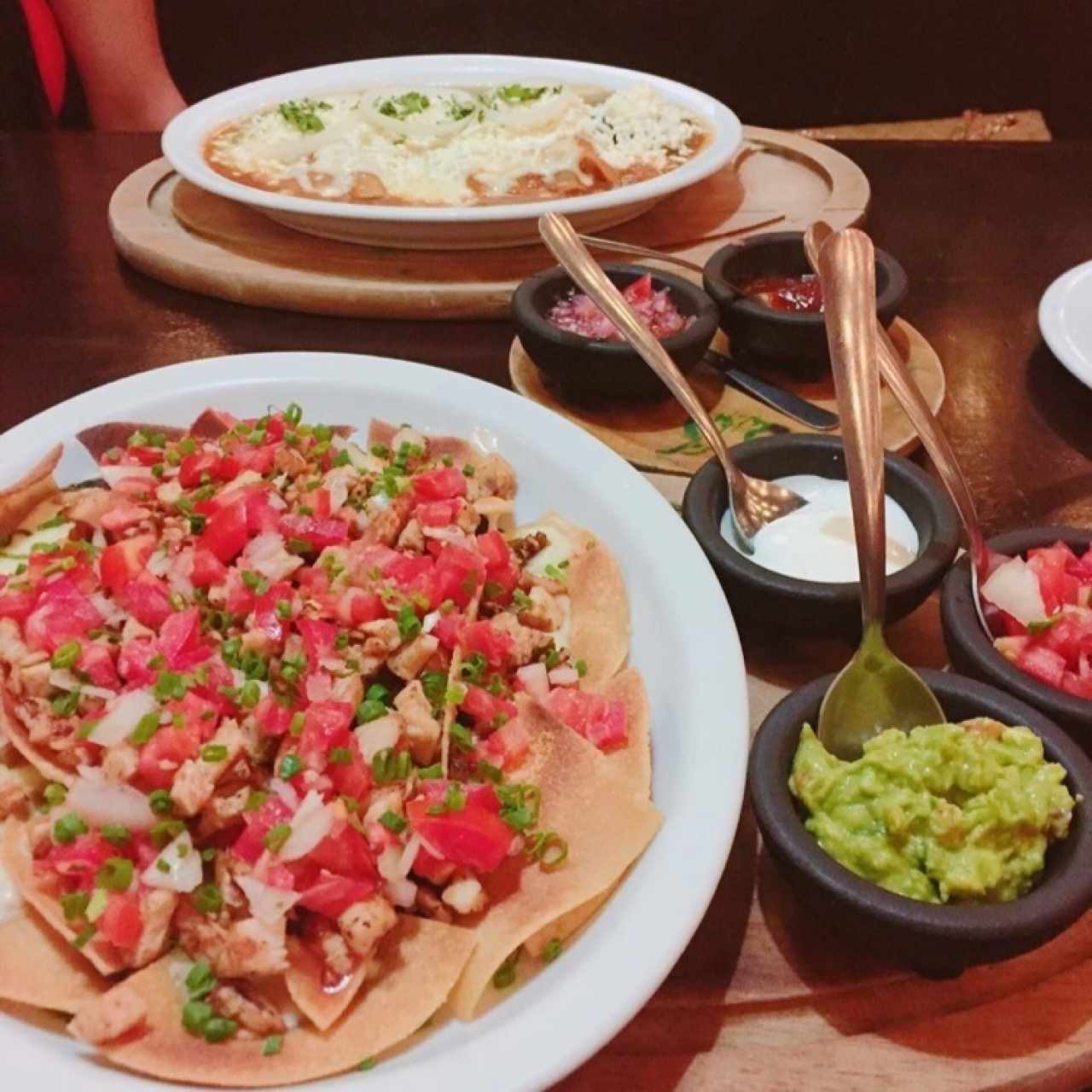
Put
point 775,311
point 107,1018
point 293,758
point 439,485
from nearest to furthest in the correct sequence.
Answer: point 107,1018, point 293,758, point 439,485, point 775,311

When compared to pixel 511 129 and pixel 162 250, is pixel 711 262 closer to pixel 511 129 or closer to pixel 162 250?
pixel 511 129

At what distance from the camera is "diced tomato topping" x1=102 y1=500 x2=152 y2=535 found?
1857mm

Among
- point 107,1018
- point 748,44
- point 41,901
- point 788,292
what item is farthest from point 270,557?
point 748,44

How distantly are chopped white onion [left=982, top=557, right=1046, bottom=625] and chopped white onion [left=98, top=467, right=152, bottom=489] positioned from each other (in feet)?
5.06

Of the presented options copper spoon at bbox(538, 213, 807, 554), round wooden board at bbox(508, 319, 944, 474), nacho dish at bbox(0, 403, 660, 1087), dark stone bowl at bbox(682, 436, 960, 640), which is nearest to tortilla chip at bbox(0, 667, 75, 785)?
nacho dish at bbox(0, 403, 660, 1087)

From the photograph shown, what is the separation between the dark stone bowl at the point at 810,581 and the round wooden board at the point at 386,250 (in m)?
1.11

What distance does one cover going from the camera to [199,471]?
6.41 feet

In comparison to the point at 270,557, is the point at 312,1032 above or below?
below

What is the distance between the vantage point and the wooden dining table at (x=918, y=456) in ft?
4.33

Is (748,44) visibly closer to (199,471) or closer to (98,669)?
(199,471)

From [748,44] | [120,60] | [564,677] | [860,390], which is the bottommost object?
[748,44]

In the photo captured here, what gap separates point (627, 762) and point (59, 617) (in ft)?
3.03

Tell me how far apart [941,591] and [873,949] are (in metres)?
0.65

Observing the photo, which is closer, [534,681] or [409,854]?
[409,854]
